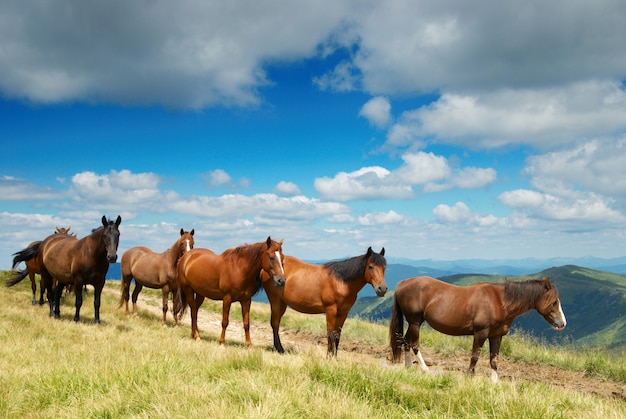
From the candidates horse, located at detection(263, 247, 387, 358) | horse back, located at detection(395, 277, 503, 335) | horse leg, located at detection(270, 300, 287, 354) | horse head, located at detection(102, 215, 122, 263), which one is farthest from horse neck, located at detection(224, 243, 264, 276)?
horse back, located at detection(395, 277, 503, 335)

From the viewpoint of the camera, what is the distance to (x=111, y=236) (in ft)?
38.3

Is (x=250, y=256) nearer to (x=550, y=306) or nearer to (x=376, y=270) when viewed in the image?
(x=376, y=270)

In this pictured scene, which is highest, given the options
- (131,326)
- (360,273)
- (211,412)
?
(360,273)

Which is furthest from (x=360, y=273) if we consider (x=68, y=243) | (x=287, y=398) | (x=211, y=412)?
(x=68, y=243)

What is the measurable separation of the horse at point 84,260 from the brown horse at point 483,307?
808cm

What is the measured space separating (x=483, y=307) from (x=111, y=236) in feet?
31.2

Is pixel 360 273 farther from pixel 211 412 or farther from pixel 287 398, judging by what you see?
pixel 211 412

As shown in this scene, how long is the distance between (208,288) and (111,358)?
496 cm

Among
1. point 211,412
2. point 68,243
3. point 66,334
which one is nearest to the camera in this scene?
point 211,412

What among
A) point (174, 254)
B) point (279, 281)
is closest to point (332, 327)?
point (279, 281)

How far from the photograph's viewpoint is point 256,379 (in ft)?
18.0

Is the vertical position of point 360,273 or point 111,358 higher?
point 360,273

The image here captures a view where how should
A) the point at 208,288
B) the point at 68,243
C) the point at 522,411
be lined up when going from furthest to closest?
the point at 68,243, the point at 208,288, the point at 522,411

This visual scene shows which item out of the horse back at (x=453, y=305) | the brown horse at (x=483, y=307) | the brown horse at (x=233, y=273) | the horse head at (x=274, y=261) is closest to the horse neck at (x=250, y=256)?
the brown horse at (x=233, y=273)
